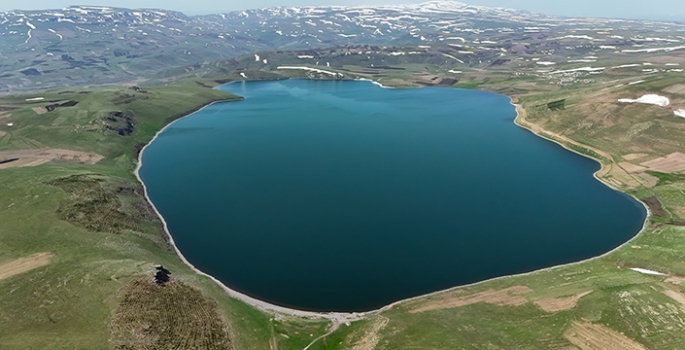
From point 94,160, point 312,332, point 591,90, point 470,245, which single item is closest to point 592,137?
point 591,90

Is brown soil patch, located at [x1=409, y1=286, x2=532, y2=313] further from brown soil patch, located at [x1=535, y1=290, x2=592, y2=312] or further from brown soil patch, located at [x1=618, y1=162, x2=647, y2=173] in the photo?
brown soil patch, located at [x1=618, y1=162, x2=647, y2=173]

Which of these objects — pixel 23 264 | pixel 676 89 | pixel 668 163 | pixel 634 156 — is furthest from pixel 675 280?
pixel 676 89

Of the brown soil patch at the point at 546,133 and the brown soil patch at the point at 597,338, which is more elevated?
the brown soil patch at the point at 546,133

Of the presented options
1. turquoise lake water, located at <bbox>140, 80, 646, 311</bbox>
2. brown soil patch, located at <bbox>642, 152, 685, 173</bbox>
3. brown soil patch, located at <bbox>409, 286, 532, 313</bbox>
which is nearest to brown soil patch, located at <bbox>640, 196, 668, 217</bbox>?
turquoise lake water, located at <bbox>140, 80, 646, 311</bbox>

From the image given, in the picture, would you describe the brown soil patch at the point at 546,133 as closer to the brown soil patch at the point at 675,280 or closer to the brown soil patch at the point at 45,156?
the brown soil patch at the point at 675,280

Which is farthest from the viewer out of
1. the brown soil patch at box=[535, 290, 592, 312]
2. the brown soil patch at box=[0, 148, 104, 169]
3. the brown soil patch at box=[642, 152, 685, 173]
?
the brown soil patch at box=[0, 148, 104, 169]

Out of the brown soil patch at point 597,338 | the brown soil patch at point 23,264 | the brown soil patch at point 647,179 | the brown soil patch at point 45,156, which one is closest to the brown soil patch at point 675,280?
the brown soil patch at point 597,338
